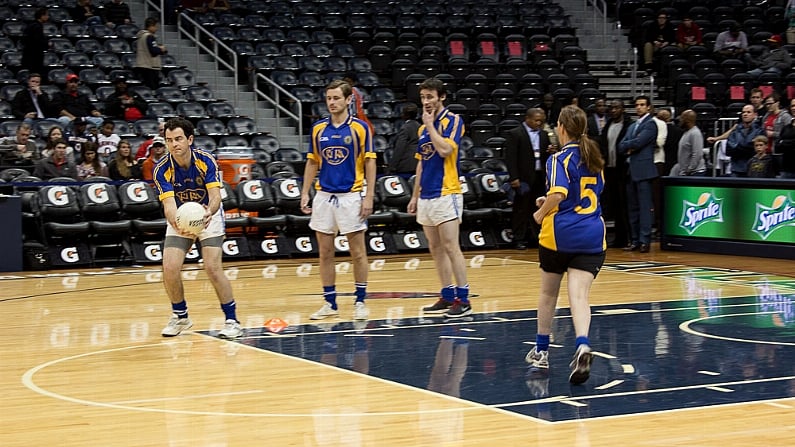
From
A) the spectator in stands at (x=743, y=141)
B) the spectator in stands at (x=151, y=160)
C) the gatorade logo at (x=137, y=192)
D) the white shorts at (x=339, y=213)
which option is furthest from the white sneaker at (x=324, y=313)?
the spectator in stands at (x=743, y=141)

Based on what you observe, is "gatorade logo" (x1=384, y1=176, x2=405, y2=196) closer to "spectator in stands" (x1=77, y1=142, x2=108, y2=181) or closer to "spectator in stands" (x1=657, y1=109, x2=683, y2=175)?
"spectator in stands" (x1=657, y1=109, x2=683, y2=175)

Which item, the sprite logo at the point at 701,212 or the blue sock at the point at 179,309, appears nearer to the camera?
the blue sock at the point at 179,309

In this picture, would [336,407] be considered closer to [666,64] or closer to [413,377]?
[413,377]

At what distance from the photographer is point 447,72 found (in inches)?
969

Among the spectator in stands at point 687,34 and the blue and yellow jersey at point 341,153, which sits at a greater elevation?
the spectator in stands at point 687,34

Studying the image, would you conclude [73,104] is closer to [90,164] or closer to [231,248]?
[90,164]

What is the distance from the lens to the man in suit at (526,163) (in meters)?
18.0

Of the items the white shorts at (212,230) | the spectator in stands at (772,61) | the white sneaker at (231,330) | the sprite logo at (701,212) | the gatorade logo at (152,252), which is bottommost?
the white sneaker at (231,330)

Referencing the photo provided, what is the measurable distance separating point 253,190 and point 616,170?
560 cm

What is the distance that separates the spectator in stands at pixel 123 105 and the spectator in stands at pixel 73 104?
0.53m

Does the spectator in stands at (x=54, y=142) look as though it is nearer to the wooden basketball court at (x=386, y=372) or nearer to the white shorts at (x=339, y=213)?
the wooden basketball court at (x=386, y=372)

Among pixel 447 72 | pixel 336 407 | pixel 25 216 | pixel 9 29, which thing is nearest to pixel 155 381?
pixel 336 407

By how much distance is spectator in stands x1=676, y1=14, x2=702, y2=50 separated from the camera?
2672 centimetres

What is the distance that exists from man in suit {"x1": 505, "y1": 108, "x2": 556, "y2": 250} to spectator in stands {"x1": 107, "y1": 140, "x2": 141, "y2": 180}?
218 inches
